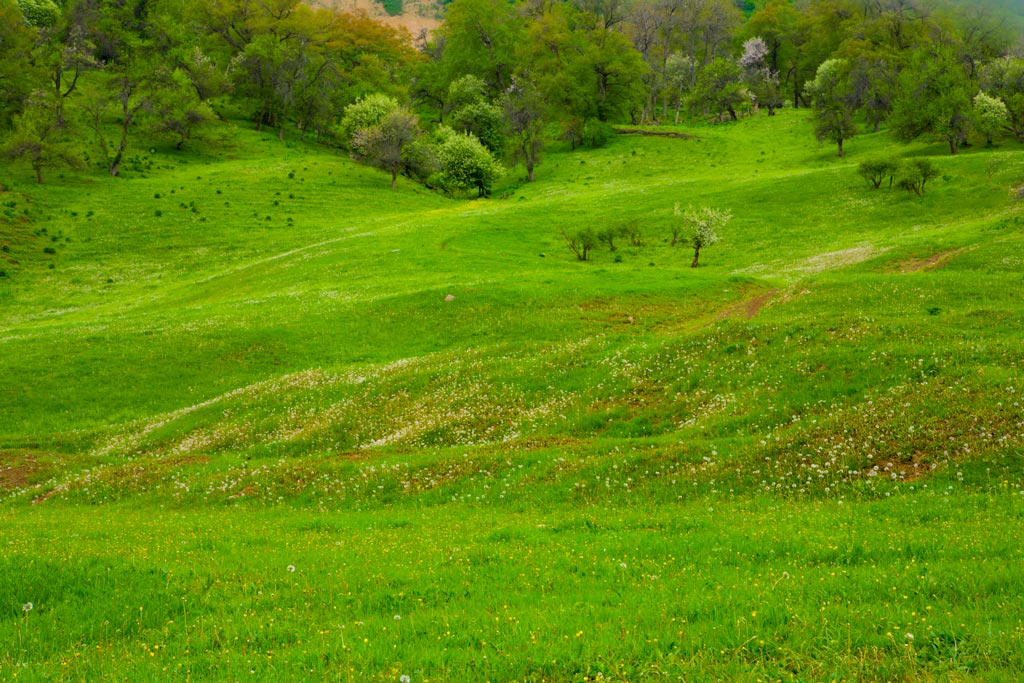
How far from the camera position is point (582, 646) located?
7039 millimetres

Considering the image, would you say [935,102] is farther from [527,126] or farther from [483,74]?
[483,74]

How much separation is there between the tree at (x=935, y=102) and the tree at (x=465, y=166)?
54847 millimetres

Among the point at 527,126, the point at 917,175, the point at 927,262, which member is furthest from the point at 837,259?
the point at 527,126

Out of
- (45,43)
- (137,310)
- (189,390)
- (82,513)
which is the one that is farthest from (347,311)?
(45,43)

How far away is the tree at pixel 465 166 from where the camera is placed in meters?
97.4

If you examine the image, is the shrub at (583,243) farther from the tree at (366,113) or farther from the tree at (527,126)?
the tree at (366,113)

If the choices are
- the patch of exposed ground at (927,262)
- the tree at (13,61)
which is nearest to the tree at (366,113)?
the tree at (13,61)

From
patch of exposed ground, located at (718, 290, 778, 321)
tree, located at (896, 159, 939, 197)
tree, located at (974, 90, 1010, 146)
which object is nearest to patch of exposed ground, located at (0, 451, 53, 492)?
patch of exposed ground, located at (718, 290, 778, 321)

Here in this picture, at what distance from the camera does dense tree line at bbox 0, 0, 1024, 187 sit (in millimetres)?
79500

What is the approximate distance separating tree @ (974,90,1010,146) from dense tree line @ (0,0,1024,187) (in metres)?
0.20

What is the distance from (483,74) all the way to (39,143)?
86231 millimetres

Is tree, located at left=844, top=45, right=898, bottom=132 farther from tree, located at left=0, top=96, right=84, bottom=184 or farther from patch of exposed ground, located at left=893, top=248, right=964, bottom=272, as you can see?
tree, located at left=0, top=96, right=84, bottom=184

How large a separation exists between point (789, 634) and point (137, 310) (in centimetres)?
5368

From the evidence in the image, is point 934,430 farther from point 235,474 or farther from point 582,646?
point 235,474
